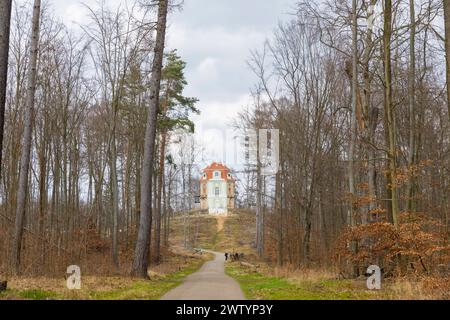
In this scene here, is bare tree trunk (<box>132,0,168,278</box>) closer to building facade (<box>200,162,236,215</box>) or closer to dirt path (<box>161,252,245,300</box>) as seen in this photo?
dirt path (<box>161,252,245,300</box>)

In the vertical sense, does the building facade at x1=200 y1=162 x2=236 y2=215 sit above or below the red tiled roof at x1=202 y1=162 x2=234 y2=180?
below

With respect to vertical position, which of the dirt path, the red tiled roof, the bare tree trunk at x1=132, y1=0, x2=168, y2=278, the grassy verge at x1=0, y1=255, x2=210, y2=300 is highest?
the red tiled roof

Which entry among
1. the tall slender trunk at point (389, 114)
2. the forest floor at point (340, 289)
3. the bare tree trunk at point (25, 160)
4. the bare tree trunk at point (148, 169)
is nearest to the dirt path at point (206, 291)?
the forest floor at point (340, 289)

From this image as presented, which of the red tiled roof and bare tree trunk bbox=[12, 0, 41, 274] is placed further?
the red tiled roof

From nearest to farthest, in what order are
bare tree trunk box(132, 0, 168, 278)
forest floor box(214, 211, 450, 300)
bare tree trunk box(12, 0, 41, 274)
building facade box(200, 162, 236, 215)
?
forest floor box(214, 211, 450, 300) → bare tree trunk box(12, 0, 41, 274) → bare tree trunk box(132, 0, 168, 278) → building facade box(200, 162, 236, 215)

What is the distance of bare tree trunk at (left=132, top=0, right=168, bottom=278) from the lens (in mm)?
16078

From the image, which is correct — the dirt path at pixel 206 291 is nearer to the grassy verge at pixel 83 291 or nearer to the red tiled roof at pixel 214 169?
the grassy verge at pixel 83 291

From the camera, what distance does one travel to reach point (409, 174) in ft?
42.8

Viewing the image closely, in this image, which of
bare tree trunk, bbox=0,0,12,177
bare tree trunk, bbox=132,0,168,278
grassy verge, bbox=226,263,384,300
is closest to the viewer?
bare tree trunk, bbox=0,0,12,177

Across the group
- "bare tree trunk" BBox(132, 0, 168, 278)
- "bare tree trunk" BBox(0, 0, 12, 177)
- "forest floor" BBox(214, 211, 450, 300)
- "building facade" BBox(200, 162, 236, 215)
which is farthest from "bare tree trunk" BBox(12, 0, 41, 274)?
"building facade" BBox(200, 162, 236, 215)

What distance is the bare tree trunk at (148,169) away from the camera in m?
16.1

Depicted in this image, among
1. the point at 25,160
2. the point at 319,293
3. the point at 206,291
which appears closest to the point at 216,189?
the point at 25,160

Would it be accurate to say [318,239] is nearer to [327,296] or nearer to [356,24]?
[356,24]

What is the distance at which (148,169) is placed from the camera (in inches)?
638
